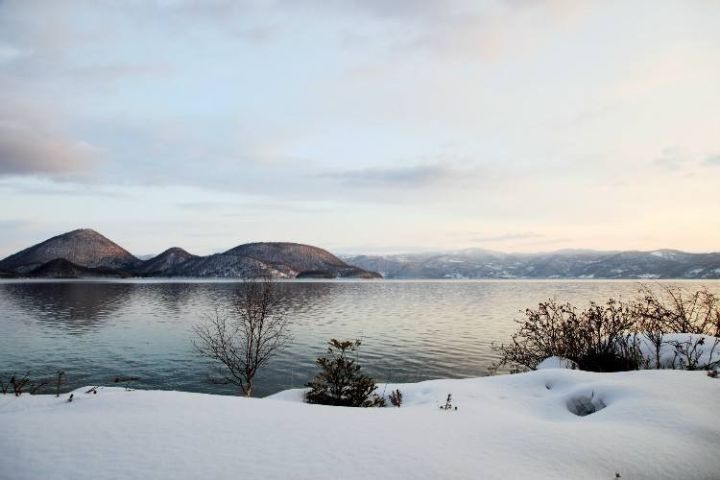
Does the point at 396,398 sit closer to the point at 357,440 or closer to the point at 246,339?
the point at 357,440

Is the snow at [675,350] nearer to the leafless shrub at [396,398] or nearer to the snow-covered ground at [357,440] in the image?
the snow-covered ground at [357,440]

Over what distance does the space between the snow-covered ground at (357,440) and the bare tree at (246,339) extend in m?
12.8

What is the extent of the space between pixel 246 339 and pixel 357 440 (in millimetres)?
36009

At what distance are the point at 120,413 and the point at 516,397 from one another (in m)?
7.25

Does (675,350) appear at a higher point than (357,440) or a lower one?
lower

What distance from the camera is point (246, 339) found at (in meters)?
38.6

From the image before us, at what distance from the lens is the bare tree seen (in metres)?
20.7

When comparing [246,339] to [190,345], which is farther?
[190,345]

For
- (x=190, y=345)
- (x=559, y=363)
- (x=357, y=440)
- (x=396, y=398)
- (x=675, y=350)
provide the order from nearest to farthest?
(x=357, y=440) < (x=396, y=398) < (x=675, y=350) < (x=559, y=363) < (x=190, y=345)

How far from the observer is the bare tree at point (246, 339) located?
20.7m

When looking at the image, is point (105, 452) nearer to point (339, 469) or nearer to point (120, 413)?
point (120, 413)

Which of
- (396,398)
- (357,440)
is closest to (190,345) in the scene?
(396,398)

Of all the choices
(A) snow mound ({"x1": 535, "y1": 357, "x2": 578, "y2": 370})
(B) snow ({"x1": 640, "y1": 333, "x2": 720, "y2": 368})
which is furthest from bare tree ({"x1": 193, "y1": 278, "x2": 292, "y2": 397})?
(B) snow ({"x1": 640, "y1": 333, "x2": 720, "y2": 368})

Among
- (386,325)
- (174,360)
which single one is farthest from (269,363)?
(386,325)
